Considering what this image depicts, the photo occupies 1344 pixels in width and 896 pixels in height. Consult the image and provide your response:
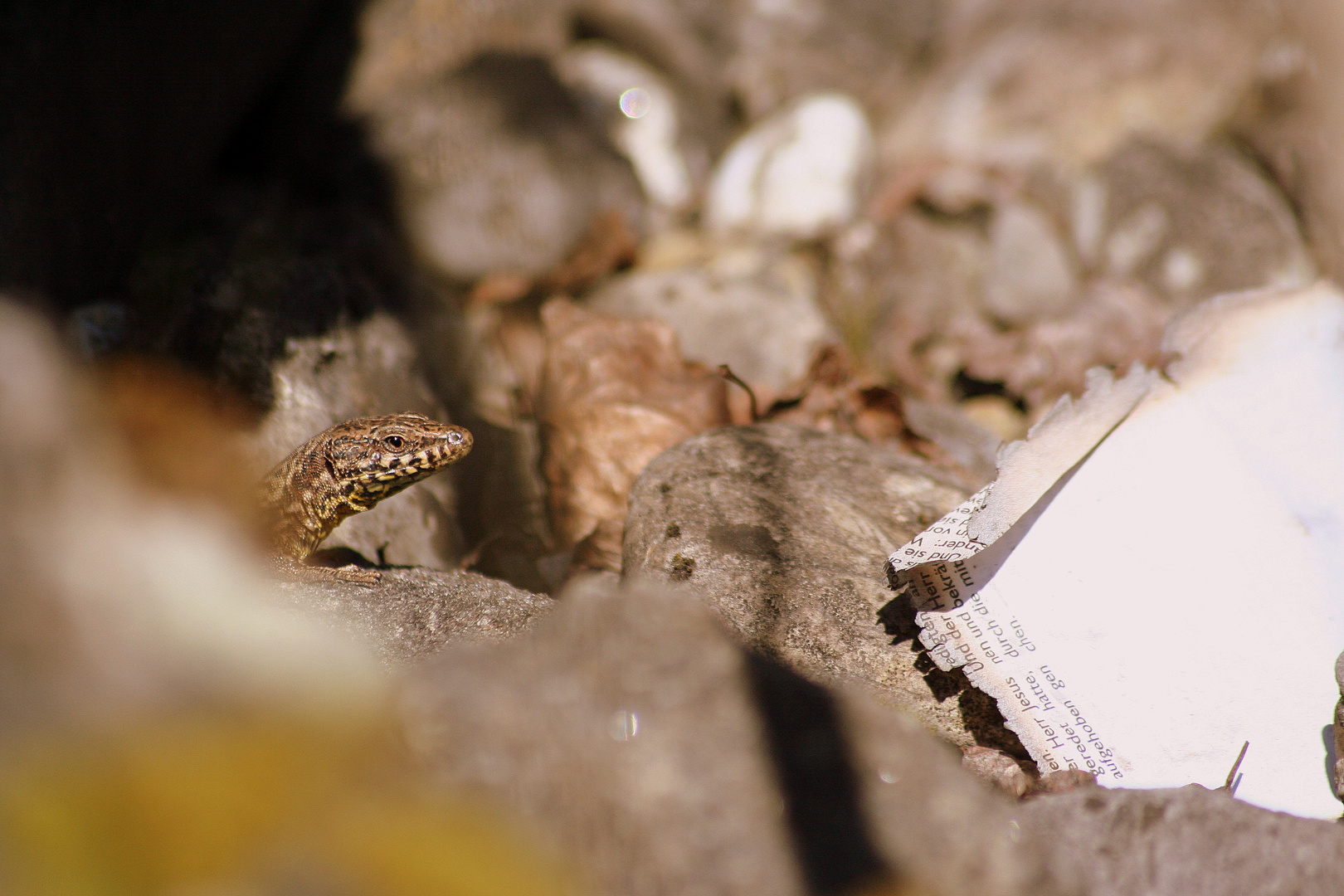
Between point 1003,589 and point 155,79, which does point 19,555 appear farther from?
point 155,79

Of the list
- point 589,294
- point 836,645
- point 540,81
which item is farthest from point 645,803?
point 540,81

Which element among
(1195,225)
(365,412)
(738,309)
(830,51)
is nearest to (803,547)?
(365,412)

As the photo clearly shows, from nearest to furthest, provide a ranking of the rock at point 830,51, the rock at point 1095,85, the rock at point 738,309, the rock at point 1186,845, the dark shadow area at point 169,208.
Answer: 1. the rock at point 1186,845
2. the dark shadow area at point 169,208
3. the rock at point 738,309
4. the rock at point 1095,85
5. the rock at point 830,51

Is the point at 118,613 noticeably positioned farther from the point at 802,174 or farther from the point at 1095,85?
the point at 1095,85

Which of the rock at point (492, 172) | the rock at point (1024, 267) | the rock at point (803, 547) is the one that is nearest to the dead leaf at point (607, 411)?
the rock at point (803, 547)

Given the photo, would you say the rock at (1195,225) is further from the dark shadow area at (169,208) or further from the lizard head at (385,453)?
the lizard head at (385,453)

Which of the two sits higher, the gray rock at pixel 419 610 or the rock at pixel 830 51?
the rock at pixel 830 51
